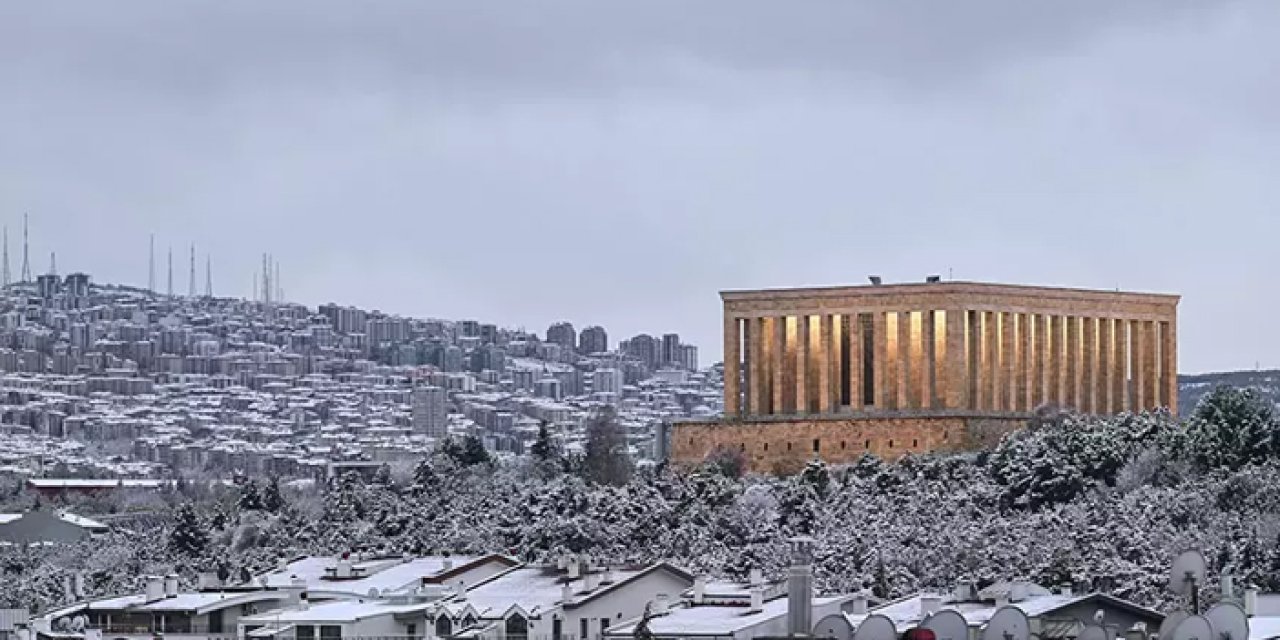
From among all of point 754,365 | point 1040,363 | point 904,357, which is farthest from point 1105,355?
point 754,365

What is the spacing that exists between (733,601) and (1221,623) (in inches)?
1405

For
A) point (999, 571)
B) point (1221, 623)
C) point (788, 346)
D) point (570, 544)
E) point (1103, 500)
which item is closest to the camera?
point (1221, 623)

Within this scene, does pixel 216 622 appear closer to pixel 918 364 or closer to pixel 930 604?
pixel 930 604

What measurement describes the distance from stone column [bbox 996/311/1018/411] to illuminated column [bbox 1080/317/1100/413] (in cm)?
352

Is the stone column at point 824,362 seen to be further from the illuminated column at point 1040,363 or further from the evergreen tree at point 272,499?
the evergreen tree at point 272,499

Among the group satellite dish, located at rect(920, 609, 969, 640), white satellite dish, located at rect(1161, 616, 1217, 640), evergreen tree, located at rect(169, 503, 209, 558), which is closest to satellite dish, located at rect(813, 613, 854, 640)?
satellite dish, located at rect(920, 609, 969, 640)

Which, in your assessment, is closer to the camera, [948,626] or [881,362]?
[948,626]

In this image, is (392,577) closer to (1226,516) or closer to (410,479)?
(1226,516)

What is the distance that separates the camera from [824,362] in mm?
151000

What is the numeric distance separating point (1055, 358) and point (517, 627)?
58.9 metres

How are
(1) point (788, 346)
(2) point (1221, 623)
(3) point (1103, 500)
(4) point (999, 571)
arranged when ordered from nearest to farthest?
(2) point (1221, 623) < (4) point (999, 571) < (3) point (1103, 500) < (1) point (788, 346)

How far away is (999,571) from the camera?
354 ft

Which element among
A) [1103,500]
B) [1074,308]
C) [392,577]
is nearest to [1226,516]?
[1103,500]

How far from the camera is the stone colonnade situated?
149 m
